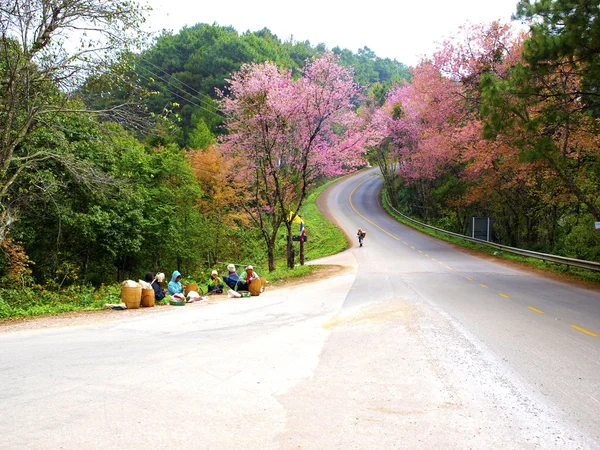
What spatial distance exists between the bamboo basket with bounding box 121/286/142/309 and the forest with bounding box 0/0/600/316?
3.41 m

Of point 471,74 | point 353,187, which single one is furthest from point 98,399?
point 353,187

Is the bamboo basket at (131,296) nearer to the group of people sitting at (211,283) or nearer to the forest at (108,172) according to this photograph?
the group of people sitting at (211,283)

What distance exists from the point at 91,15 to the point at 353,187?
62787mm

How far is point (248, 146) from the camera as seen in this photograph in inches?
845

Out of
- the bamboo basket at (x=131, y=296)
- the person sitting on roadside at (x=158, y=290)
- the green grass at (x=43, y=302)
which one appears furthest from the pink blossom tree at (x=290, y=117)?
the bamboo basket at (x=131, y=296)

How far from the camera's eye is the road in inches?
160

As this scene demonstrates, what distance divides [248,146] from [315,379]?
670 inches

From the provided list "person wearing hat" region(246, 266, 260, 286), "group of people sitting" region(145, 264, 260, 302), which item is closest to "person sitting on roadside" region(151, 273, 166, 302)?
"group of people sitting" region(145, 264, 260, 302)

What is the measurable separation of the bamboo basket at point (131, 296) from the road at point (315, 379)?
1228mm

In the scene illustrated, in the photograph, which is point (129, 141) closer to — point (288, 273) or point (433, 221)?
point (288, 273)

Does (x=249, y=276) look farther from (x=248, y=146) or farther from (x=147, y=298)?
(x=248, y=146)

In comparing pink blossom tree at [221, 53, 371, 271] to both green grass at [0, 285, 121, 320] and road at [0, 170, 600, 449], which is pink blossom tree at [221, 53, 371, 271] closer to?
green grass at [0, 285, 121, 320]

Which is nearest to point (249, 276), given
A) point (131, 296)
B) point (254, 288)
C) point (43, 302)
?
point (254, 288)

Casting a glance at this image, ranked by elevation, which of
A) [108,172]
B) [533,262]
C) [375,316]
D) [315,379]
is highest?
[108,172]
